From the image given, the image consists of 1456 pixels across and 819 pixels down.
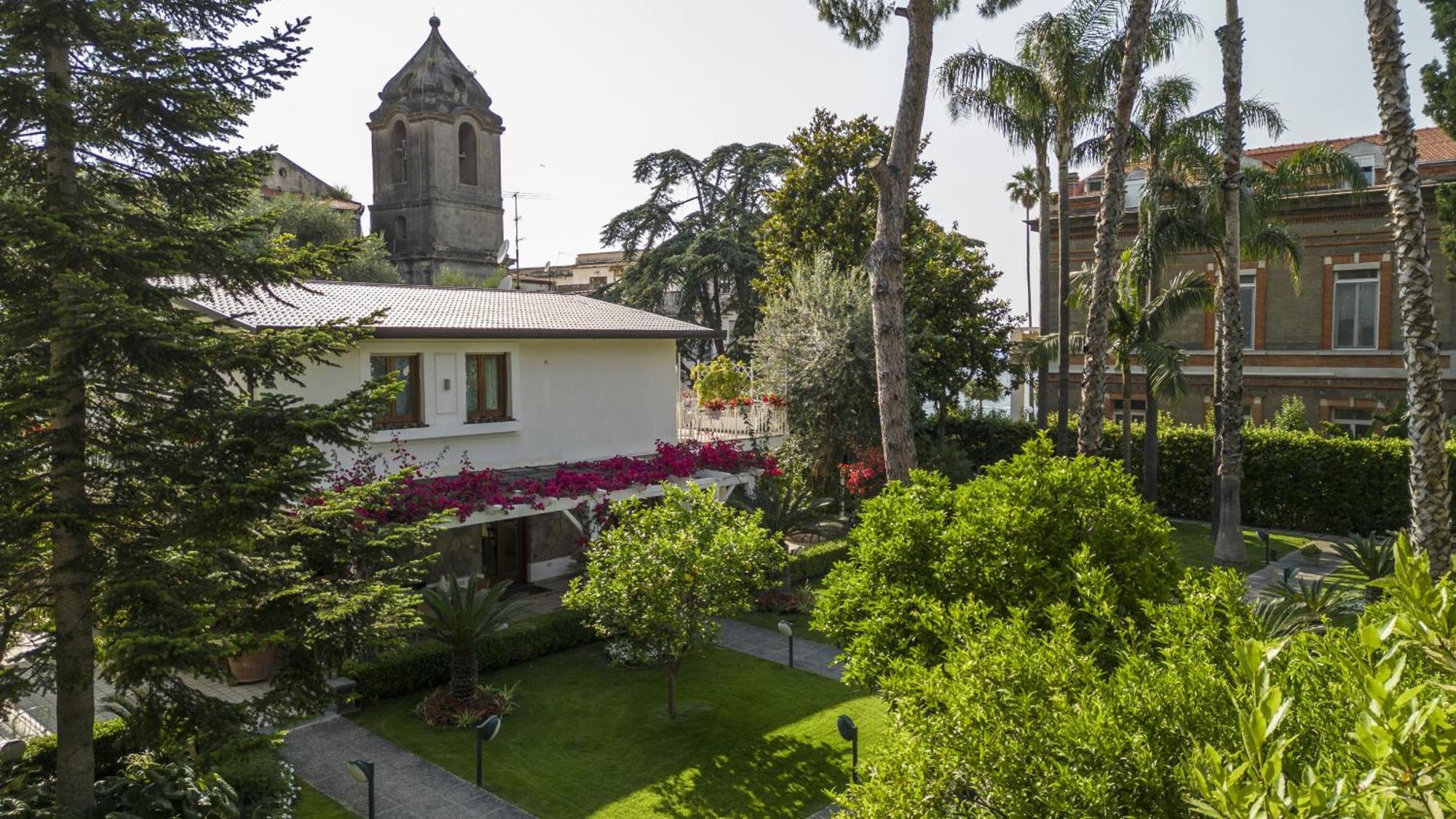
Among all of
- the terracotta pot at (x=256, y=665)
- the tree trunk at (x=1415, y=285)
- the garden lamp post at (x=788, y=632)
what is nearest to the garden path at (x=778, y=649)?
the garden lamp post at (x=788, y=632)

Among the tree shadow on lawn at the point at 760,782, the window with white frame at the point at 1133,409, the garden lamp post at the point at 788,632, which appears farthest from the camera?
the window with white frame at the point at 1133,409

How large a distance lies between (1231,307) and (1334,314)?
1496 centimetres

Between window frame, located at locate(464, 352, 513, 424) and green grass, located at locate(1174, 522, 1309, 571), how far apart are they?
46.5ft

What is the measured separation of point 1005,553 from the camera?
28.4 ft

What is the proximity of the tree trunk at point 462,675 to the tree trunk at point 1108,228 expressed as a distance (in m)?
11.0

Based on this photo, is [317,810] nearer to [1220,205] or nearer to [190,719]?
[190,719]

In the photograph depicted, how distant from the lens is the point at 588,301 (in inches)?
947

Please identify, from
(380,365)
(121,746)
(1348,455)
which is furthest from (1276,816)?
(1348,455)

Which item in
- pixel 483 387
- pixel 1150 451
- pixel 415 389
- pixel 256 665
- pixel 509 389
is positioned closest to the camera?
pixel 256 665

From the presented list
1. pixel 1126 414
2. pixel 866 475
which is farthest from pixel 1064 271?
pixel 866 475

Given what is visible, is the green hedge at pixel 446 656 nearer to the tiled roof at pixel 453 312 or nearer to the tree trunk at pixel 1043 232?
the tiled roof at pixel 453 312

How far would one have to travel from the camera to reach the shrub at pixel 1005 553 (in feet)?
28.2

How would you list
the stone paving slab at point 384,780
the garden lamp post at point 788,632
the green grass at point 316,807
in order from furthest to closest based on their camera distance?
the garden lamp post at point 788,632 → the stone paving slab at point 384,780 → the green grass at point 316,807

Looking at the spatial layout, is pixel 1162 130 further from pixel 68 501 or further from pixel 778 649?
pixel 68 501
